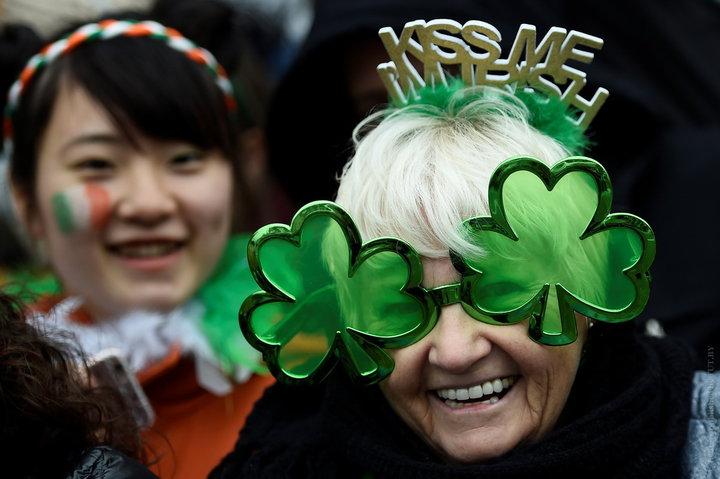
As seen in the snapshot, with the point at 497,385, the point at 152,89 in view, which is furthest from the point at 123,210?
the point at 497,385

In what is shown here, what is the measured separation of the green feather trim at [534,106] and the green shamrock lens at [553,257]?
0.16 meters

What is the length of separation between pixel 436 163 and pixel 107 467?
0.65 meters

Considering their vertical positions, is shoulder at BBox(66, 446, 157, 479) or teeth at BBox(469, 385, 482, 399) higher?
teeth at BBox(469, 385, 482, 399)

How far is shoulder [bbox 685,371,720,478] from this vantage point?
59.8 inches

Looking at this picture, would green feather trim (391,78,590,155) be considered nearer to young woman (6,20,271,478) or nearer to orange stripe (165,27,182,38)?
young woman (6,20,271,478)

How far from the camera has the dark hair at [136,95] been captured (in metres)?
2.25

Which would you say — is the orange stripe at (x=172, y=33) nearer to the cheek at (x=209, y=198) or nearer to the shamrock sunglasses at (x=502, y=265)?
the cheek at (x=209, y=198)

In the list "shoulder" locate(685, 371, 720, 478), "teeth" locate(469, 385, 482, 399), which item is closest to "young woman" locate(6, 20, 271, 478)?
"teeth" locate(469, 385, 482, 399)

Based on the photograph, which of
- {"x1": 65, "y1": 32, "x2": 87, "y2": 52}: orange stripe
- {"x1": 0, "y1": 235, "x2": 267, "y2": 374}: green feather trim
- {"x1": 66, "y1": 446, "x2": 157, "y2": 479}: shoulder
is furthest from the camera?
{"x1": 65, "y1": 32, "x2": 87, "y2": 52}: orange stripe

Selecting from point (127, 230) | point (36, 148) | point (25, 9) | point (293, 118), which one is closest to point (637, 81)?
point (293, 118)

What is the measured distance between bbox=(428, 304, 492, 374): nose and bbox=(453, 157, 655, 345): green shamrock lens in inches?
0.9

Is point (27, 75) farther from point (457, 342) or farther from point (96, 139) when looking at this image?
point (457, 342)

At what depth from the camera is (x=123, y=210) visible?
2.21 m

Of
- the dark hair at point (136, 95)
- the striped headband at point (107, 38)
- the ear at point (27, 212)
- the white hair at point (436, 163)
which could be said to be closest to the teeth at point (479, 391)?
the white hair at point (436, 163)
